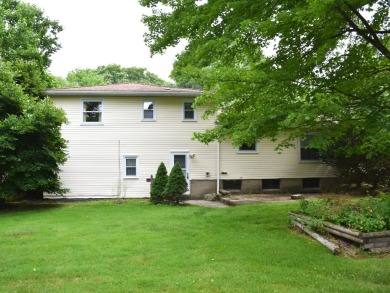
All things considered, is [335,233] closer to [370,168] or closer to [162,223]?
[162,223]

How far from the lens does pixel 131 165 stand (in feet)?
54.3

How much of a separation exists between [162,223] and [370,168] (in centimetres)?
1047

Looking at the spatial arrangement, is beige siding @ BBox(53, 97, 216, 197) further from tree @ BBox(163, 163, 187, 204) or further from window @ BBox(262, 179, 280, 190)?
window @ BBox(262, 179, 280, 190)

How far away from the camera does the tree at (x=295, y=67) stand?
6.34 m

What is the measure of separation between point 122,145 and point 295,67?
1112 cm

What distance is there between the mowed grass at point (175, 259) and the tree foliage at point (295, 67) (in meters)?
2.33

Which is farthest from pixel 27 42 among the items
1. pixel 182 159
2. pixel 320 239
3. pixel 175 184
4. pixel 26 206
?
pixel 320 239

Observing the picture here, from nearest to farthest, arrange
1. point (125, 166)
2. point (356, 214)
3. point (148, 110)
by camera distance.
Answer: point (356, 214) → point (125, 166) → point (148, 110)

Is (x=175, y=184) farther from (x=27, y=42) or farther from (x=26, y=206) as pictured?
(x=27, y=42)

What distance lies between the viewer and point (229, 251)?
668 cm

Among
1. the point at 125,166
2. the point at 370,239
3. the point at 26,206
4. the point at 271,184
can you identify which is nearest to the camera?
the point at 370,239

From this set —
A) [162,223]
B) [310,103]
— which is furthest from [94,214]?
[310,103]

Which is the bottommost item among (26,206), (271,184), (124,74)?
(26,206)

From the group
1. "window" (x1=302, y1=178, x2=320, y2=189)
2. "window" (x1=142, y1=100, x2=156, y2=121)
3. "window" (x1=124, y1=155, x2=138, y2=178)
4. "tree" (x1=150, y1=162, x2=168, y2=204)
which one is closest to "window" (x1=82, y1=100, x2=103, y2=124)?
"window" (x1=142, y1=100, x2=156, y2=121)
